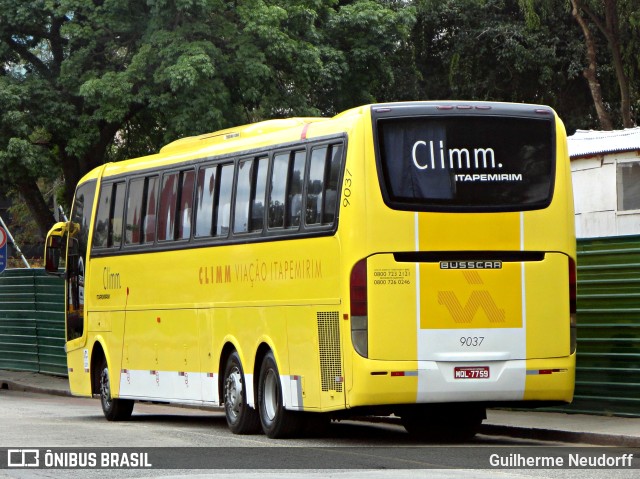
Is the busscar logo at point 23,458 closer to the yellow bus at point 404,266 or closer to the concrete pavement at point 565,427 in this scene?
the yellow bus at point 404,266

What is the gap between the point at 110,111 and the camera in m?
Answer: 30.0

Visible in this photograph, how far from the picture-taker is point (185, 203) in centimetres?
1838

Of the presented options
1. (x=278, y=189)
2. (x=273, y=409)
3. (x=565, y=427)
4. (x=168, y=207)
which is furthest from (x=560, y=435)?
(x=168, y=207)

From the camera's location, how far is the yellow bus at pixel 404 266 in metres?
14.3

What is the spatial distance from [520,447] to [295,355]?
2.62 metres

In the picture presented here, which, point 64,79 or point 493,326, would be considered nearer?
point 493,326

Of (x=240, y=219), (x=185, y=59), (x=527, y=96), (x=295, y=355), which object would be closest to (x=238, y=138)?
(x=240, y=219)

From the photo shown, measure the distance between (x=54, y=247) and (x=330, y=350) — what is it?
928cm

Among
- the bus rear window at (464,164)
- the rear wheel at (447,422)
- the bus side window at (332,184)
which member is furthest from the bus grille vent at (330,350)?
the bus rear window at (464,164)

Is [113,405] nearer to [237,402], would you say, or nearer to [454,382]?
[237,402]

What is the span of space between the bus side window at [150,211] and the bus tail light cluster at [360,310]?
564cm

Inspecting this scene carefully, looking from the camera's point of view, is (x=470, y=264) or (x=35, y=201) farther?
(x=35, y=201)

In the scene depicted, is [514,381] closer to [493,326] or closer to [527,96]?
[493,326]

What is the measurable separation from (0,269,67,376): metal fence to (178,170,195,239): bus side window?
1265cm
